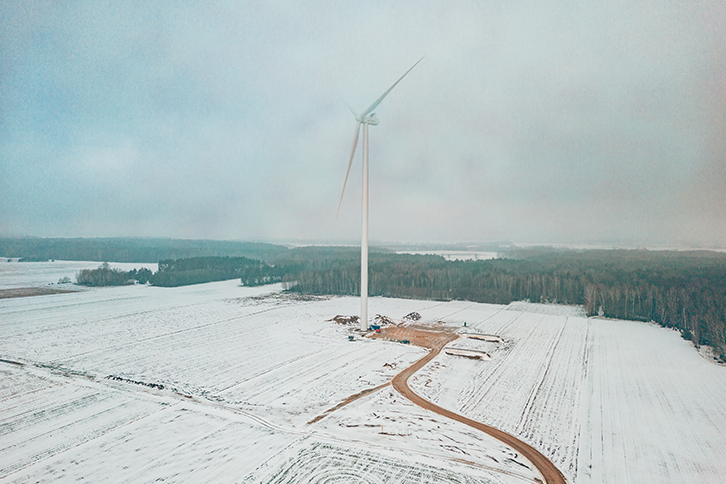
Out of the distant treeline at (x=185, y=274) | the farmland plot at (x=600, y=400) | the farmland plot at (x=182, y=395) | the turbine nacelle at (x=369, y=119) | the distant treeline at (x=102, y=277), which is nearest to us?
the farmland plot at (x=182, y=395)

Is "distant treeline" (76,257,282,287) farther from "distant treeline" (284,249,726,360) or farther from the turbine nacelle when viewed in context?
the turbine nacelle

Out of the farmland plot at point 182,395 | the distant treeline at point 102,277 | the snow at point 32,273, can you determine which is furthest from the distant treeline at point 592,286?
the snow at point 32,273

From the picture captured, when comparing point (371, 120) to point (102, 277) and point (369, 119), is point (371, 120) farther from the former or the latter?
point (102, 277)

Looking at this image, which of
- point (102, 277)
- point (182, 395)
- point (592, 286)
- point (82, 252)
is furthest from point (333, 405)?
point (82, 252)

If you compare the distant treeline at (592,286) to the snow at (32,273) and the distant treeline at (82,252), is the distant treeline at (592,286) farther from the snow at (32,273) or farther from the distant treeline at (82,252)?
the distant treeline at (82,252)

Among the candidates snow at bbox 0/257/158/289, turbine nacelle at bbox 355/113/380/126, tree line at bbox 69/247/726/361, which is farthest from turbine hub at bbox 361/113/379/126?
snow at bbox 0/257/158/289

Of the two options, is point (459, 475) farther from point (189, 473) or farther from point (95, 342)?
point (95, 342)

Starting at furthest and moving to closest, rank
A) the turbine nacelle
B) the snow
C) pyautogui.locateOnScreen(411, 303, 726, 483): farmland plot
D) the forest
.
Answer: the snow, the forest, the turbine nacelle, pyautogui.locateOnScreen(411, 303, 726, 483): farmland plot

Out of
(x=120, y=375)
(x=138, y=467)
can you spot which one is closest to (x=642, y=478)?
(x=138, y=467)
